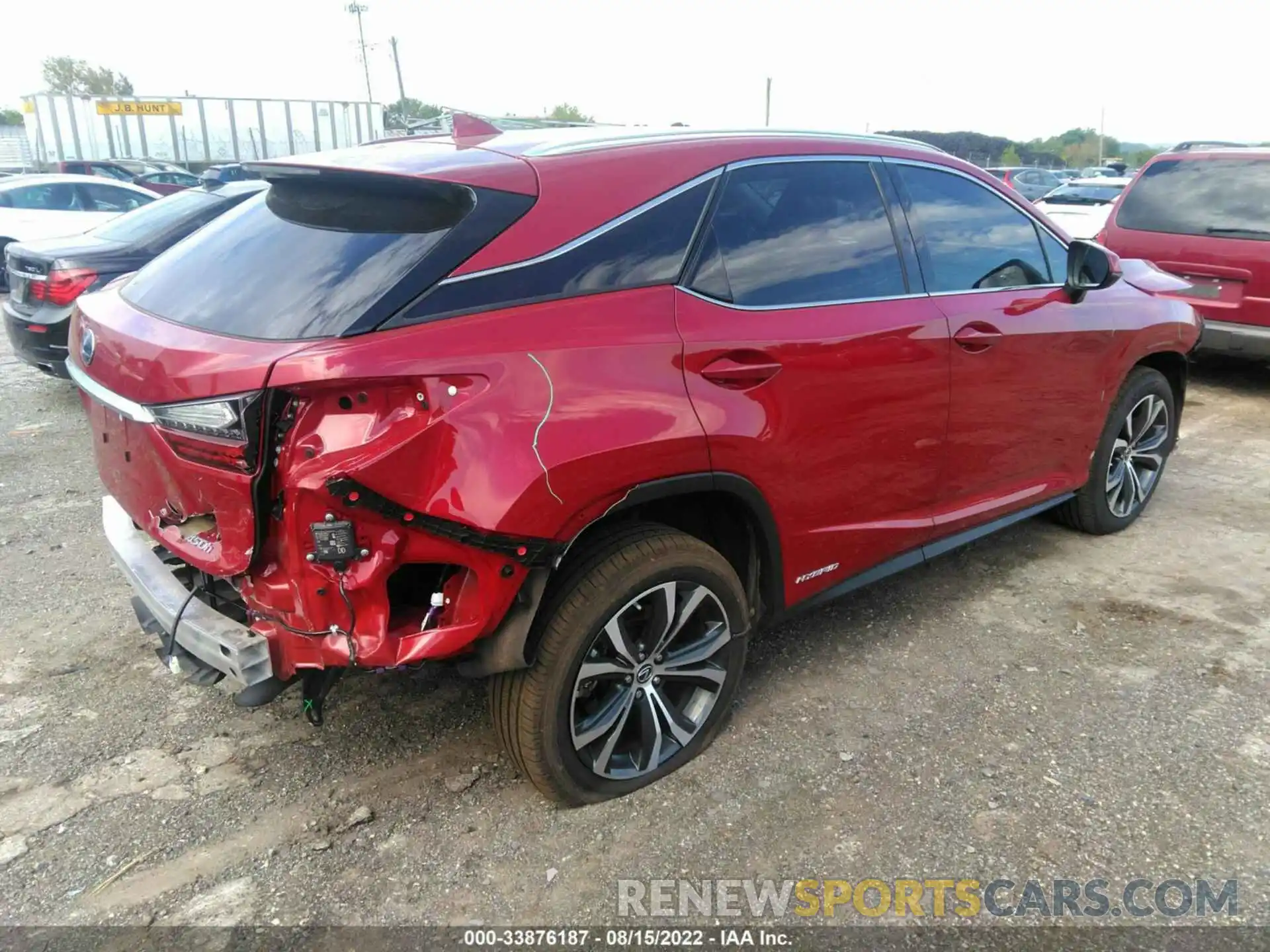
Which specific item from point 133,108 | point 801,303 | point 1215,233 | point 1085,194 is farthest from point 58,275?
point 133,108

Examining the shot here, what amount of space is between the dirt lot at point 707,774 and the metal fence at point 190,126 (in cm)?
2719

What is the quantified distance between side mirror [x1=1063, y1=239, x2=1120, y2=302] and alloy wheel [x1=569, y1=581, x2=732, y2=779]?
7.34 ft

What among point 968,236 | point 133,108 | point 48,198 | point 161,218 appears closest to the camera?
point 968,236

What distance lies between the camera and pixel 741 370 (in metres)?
2.67

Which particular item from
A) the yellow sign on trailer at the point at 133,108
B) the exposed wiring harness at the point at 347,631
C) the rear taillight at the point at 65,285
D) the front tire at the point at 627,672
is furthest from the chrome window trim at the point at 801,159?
the yellow sign on trailer at the point at 133,108

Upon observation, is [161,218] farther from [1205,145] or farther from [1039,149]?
[1039,149]

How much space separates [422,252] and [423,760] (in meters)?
1.57

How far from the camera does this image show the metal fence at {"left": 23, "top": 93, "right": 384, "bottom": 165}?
27500 mm

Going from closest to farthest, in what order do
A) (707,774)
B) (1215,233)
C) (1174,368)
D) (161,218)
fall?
1. (707,774)
2. (1174,368)
3. (161,218)
4. (1215,233)

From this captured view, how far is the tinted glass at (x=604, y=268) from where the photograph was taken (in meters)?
2.27

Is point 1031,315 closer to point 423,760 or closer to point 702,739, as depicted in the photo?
point 702,739

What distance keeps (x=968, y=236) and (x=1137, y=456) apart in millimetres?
1908

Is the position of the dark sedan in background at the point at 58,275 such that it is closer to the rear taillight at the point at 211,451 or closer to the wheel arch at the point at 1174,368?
the rear taillight at the point at 211,451

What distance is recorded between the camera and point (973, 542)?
465cm
